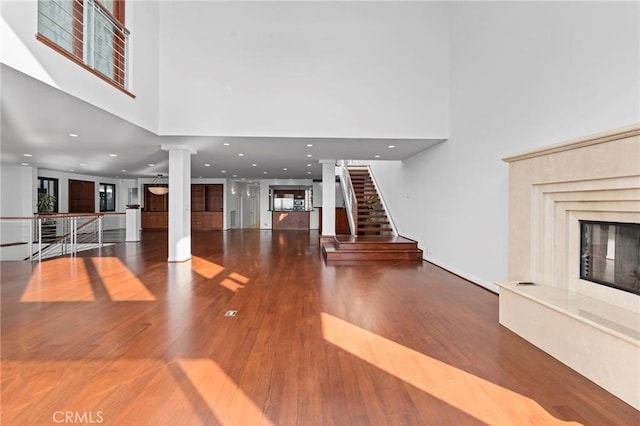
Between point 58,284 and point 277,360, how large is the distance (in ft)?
15.4

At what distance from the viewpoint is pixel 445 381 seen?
7.60ft

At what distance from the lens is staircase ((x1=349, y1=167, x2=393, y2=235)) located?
31.9 ft

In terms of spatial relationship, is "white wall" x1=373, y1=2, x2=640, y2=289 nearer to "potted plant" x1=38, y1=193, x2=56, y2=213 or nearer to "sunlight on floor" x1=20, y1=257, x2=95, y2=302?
"sunlight on floor" x1=20, y1=257, x2=95, y2=302

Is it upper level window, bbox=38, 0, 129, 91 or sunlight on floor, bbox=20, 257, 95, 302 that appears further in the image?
sunlight on floor, bbox=20, 257, 95, 302

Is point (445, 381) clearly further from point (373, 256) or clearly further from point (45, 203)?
point (45, 203)

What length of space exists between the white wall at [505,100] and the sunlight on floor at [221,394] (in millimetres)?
3722

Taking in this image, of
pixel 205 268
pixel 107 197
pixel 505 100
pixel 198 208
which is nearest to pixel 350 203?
pixel 205 268

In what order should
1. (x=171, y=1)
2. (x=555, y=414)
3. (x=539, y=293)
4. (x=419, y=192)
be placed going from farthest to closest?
1. (x=419, y=192)
2. (x=171, y=1)
3. (x=539, y=293)
4. (x=555, y=414)

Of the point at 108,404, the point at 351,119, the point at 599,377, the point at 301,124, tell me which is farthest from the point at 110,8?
the point at 599,377

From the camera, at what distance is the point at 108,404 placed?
2.03 meters

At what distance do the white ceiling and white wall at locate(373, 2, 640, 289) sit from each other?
1.26m

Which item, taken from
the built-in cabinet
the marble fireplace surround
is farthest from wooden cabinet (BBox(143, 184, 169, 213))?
the marble fireplace surround

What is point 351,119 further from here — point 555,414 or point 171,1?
point 555,414

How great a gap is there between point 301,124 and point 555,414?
5423 millimetres
